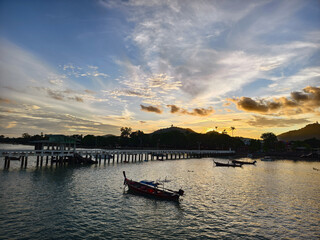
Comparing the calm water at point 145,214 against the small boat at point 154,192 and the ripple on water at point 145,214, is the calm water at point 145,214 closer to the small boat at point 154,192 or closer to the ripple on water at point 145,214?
the ripple on water at point 145,214

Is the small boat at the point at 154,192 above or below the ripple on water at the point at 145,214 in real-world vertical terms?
above

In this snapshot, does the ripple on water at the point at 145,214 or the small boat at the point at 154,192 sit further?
the small boat at the point at 154,192

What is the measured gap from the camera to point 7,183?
125 feet

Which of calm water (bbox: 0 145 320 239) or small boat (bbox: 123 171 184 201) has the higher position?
small boat (bbox: 123 171 184 201)

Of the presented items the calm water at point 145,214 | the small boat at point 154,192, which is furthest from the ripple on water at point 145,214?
the small boat at point 154,192

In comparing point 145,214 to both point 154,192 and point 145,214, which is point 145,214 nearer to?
point 145,214

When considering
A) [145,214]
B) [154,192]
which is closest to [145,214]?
[145,214]

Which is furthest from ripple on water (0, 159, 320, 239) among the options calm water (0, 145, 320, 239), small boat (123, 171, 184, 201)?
small boat (123, 171, 184, 201)

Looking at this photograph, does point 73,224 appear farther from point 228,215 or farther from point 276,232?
point 276,232

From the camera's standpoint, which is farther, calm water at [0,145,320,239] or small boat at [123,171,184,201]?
small boat at [123,171,184,201]

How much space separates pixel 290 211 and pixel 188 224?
16.7 m

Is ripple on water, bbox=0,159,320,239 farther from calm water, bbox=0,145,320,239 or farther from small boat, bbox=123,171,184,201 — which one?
small boat, bbox=123,171,184,201

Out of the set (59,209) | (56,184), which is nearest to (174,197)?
(59,209)

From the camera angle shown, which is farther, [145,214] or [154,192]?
[154,192]
